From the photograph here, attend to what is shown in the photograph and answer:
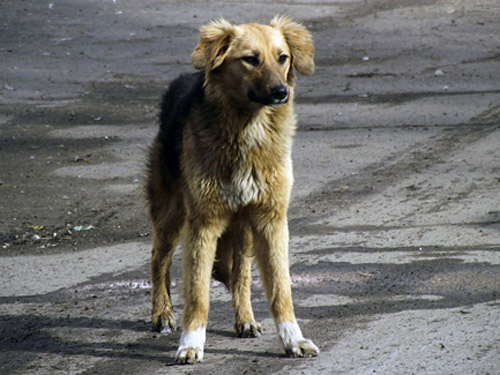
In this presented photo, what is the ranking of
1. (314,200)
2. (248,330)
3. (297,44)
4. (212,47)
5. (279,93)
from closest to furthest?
(279,93), (212,47), (297,44), (248,330), (314,200)

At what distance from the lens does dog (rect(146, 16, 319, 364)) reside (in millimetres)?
4910

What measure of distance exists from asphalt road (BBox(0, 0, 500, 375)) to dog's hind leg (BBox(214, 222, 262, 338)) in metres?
0.14

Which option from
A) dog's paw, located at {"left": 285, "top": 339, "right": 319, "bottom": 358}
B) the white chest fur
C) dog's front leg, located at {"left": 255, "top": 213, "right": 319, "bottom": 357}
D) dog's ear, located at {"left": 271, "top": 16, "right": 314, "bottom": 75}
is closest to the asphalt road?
dog's paw, located at {"left": 285, "top": 339, "right": 319, "bottom": 358}

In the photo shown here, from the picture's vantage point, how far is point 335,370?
183 inches

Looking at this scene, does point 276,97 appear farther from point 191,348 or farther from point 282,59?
point 191,348

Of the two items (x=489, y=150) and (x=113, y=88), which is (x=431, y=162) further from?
(x=113, y=88)

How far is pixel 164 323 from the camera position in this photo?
5516 millimetres

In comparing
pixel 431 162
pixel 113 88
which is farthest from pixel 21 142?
pixel 431 162

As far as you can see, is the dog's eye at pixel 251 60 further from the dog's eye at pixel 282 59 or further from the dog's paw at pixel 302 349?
the dog's paw at pixel 302 349

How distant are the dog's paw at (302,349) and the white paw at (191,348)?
1.62 ft

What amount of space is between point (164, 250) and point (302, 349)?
4.23 ft

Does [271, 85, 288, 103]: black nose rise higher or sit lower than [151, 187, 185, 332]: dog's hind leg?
higher

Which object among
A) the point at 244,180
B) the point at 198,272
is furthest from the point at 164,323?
the point at 244,180

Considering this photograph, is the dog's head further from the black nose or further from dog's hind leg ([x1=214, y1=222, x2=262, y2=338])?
dog's hind leg ([x1=214, y1=222, x2=262, y2=338])
